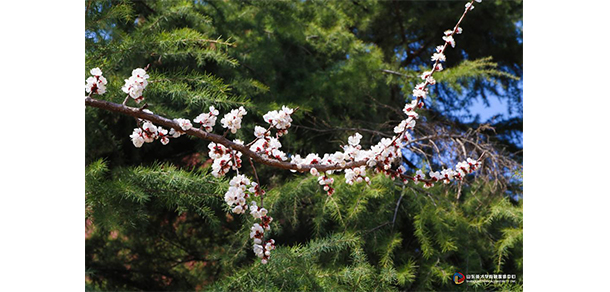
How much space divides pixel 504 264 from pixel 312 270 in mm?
491

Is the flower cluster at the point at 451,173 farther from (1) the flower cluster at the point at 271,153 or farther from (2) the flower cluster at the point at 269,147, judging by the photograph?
(2) the flower cluster at the point at 269,147

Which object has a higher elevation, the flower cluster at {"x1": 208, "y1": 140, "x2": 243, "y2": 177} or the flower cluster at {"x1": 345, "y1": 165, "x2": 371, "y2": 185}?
the flower cluster at {"x1": 208, "y1": 140, "x2": 243, "y2": 177}

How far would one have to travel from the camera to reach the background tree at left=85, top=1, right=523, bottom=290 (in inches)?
37.7

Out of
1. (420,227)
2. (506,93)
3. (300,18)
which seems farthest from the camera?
(506,93)

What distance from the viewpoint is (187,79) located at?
1.01 meters

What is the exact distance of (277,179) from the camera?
4.33 feet

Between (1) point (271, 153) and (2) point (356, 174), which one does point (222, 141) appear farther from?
(2) point (356, 174)

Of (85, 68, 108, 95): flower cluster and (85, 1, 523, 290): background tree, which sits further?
(85, 1, 523, 290): background tree

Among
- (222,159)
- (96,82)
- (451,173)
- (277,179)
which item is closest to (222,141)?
(222,159)

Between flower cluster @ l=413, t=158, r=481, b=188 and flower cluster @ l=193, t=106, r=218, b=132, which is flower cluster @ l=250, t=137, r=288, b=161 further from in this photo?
flower cluster @ l=413, t=158, r=481, b=188

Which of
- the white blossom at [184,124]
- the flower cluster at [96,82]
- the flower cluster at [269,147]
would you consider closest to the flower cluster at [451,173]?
the flower cluster at [269,147]

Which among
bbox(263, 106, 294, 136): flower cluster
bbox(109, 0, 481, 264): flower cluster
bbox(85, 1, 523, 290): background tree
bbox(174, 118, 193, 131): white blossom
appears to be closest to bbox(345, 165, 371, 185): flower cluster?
bbox(109, 0, 481, 264): flower cluster
